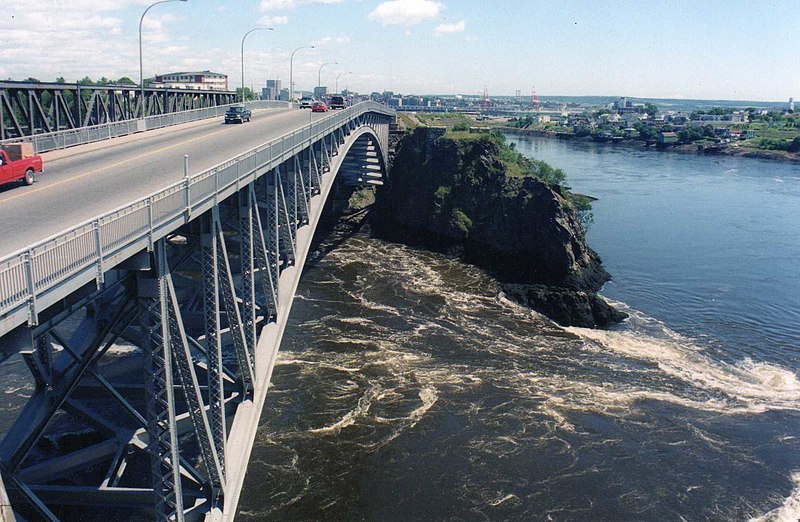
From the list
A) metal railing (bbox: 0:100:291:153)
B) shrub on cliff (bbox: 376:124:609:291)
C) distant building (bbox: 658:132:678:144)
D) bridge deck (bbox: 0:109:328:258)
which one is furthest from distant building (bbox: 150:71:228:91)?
bridge deck (bbox: 0:109:328:258)

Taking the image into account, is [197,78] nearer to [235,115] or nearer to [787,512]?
[235,115]

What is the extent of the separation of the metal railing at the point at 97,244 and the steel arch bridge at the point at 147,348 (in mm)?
24

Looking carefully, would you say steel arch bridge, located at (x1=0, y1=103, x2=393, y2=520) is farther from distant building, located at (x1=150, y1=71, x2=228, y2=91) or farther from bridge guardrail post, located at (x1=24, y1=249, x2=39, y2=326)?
distant building, located at (x1=150, y1=71, x2=228, y2=91)

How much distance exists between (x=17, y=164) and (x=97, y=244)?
355 inches

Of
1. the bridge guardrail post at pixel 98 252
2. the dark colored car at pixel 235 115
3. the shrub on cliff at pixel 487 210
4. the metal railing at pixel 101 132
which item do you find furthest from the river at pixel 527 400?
the bridge guardrail post at pixel 98 252

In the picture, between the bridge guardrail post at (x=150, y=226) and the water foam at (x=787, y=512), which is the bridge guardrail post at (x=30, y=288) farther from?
the water foam at (x=787, y=512)

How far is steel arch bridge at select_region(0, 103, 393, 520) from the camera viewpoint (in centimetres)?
998

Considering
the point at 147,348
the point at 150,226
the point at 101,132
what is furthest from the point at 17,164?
the point at 101,132

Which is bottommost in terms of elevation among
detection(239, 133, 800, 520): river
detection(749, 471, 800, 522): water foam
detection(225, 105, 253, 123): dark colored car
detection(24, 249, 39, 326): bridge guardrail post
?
detection(749, 471, 800, 522): water foam

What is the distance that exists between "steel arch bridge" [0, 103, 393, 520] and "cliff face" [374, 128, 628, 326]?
26802mm

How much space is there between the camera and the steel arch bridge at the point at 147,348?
32.8ft

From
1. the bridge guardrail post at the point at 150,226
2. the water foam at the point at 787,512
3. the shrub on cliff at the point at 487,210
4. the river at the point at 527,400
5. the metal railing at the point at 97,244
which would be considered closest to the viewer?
the metal railing at the point at 97,244

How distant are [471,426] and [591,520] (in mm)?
6853

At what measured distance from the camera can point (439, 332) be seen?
3866 cm
